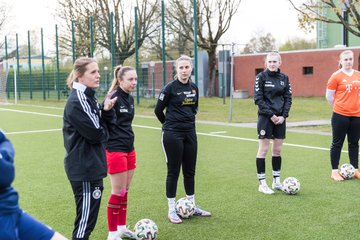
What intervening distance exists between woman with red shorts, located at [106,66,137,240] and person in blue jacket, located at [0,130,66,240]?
211cm

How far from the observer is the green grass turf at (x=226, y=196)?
536 cm

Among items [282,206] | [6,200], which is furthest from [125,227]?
[6,200]

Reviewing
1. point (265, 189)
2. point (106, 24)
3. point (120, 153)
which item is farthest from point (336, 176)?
point (106, 24)

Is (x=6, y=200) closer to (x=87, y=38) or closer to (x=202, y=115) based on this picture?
(x=202, y=115)

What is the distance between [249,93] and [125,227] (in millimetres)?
34130

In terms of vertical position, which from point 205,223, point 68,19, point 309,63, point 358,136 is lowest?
point 205,223

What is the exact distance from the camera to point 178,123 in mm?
5699

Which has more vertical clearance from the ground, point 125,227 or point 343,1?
point 343,1

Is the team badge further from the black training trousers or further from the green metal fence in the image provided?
the green metal fence

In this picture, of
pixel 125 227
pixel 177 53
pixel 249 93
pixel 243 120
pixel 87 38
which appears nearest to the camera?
pixel 125 227

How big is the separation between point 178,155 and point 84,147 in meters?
1.83

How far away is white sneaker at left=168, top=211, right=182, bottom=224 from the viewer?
223 inches

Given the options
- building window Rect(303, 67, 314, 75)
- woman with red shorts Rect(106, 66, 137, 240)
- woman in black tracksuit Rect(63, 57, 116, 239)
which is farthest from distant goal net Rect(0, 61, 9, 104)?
woman in black tracksuit Rect(63, 57, 116, 239)

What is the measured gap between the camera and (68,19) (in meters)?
35.1
